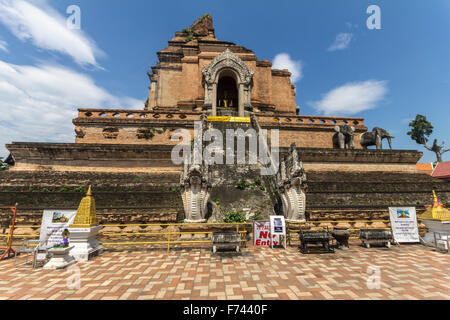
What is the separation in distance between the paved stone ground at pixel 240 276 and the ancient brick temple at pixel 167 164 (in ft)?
8.76

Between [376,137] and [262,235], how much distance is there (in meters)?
15.1

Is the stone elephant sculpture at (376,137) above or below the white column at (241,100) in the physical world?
below

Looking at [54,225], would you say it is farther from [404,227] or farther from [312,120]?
[312,120]

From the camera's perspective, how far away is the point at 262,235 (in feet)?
23.7

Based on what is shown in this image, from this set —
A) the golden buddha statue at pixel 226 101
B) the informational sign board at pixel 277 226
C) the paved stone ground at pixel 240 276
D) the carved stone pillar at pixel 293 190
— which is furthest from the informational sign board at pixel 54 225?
the golden buddha statue at pixel 226 101

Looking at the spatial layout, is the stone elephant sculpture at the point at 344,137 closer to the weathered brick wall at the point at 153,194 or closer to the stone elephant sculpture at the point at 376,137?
the stone elephant sculpture at the point at 376,137

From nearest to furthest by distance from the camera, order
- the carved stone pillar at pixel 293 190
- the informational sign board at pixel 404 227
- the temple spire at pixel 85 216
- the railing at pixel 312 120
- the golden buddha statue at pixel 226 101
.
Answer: the temple spire at pixel 85 216
the informational sign board at pixel 404 227
the carved stone pillar at pixel 293 190
the railing at pixel 312 120
the golden buddha statue at pixel 226 101

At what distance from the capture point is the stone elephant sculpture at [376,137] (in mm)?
16109

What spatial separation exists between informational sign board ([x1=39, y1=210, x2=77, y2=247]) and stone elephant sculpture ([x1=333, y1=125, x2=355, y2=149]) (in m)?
17.9

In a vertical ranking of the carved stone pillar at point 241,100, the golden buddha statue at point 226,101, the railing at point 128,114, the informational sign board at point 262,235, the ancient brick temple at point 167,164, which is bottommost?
the informational sign board at point 262,235

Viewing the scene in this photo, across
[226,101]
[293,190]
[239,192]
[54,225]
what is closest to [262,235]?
[293,190]

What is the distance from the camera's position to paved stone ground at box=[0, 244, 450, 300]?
3.91m
